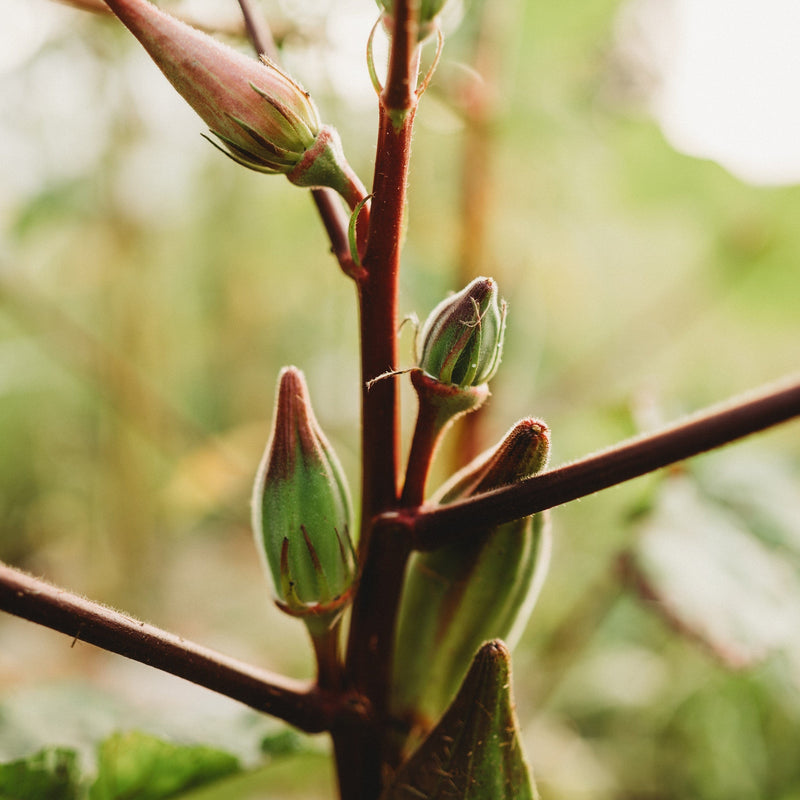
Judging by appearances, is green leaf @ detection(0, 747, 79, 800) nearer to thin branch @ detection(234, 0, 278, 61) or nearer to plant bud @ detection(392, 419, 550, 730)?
plant bud @ detection(392, 419, 550, 730)

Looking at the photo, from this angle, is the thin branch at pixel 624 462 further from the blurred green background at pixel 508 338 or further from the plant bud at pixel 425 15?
the blurred green background at pixel 508 338

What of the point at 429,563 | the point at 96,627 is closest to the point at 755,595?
the point at 429,563

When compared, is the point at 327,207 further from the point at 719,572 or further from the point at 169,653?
the point at 719,572

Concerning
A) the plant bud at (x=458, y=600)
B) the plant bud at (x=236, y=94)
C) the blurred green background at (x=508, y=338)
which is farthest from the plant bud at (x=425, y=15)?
the blurred green background at (x=508, y=338)

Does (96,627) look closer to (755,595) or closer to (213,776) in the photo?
(213,776)

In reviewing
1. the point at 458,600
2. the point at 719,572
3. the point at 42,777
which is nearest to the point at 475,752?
the point at 458,600

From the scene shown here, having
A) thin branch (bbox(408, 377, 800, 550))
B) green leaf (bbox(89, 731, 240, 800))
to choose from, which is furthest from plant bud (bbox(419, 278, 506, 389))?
green leaf (bbox(89, 731, 240, 800))
